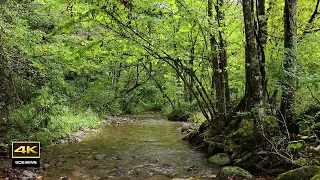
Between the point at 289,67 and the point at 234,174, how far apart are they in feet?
10.4

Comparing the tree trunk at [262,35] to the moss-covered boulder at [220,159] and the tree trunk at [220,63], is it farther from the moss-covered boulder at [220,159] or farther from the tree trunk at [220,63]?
the moss-covered boulder at [220,159]

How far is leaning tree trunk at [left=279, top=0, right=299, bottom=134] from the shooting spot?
7.73 metres

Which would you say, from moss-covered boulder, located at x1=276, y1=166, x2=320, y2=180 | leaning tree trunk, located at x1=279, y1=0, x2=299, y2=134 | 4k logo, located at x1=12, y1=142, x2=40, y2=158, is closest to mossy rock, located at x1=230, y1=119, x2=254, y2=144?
leaning tree trunk, located at x1=279, y1=0, x2=299, y2=134

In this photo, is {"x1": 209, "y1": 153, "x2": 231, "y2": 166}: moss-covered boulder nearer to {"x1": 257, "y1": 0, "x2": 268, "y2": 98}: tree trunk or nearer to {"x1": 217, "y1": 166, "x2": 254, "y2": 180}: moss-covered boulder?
{"x1": 217, "y1": 166, "x2": 254, "y2": 180}: moss-covered boulder

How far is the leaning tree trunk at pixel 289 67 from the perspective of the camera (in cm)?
773

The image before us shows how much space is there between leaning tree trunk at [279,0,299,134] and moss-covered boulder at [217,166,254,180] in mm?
1593

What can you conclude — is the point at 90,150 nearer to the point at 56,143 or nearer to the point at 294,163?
the point at 56,143

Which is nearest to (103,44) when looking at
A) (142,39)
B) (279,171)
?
(142,39)

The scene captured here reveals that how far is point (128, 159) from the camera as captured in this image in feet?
33.1

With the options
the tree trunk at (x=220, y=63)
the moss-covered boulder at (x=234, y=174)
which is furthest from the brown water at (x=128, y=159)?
the tree trunk at (x=220, y=63)

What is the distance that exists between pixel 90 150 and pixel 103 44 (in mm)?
4166

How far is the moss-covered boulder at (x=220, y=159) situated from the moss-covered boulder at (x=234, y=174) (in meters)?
1.65

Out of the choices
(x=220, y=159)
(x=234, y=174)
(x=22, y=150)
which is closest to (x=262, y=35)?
(x=220, y=159)

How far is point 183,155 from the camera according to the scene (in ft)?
35.4
